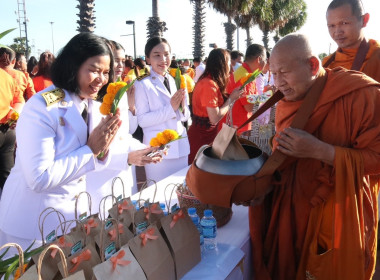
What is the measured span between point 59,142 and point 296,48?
116 cm

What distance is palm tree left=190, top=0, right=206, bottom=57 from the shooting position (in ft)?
56.4

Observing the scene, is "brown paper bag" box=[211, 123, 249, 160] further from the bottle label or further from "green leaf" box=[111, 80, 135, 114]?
"green leaf" box=[111, 80, 135, 114]

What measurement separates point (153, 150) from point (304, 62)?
1.06 meters

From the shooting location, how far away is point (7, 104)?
11.6ft

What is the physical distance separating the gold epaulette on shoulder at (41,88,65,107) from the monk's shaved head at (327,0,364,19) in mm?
1881

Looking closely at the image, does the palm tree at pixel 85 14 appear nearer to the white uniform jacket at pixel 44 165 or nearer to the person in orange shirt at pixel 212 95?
the person in orange shirt at pixel 212 95

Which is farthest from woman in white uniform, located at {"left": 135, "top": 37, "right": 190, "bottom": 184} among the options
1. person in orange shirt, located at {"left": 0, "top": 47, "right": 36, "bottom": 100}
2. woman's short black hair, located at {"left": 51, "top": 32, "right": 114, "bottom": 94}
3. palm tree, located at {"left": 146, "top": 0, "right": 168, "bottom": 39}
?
palm tree, located at {"left": 146, "top": 0, "right": 168, "bottom": 39}

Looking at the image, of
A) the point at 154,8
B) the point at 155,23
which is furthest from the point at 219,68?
the point at 154,8

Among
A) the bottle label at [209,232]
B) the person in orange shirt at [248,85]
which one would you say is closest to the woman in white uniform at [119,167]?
the bottle label at [209,232]

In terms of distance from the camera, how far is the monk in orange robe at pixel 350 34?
2.35 metres

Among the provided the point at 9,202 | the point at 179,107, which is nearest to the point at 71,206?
the point at 9,202

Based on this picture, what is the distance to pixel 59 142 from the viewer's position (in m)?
1.65

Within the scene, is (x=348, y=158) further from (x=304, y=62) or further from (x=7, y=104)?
(x=7, y=104)

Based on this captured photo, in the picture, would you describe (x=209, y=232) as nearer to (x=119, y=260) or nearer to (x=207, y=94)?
(x=119, y=260)
